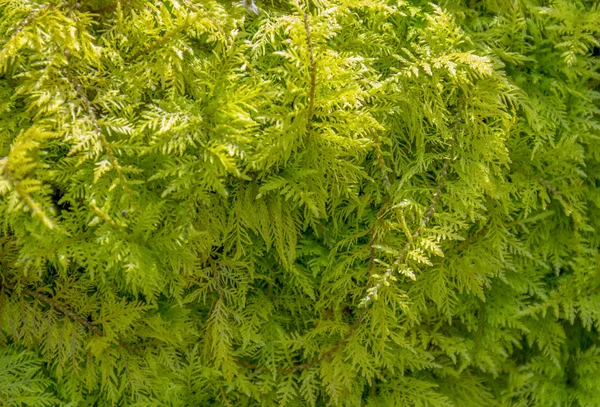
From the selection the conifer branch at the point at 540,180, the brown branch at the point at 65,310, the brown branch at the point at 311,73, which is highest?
the brown branch at the point at 311,73

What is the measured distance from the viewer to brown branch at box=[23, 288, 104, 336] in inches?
43.8

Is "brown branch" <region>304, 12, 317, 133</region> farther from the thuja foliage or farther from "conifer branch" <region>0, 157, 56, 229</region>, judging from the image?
"conifer branch" <region>0, 157, 56, 229</region>

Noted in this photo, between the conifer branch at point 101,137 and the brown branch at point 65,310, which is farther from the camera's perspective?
the brown branch at point 65,310

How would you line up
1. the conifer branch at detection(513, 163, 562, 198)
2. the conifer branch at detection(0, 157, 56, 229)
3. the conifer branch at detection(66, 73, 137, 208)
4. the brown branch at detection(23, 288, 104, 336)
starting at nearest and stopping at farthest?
the conifer branch at detection(0, 157, 56, 229) < the conifer branch at detection(66, 73, 137, 208) < the brown branch at detection(23, 288, 104, 336) < the conifer branch at detection(513, 163, 562, 198)

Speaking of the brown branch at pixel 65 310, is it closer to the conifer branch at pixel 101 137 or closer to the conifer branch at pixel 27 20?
the conifer branch at pixel 101 137

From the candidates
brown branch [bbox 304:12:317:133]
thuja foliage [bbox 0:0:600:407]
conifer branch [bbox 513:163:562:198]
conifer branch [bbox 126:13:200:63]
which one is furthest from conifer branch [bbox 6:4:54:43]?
conifer branch [bbox 513:163:562:198]

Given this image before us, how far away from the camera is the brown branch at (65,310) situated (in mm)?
1112

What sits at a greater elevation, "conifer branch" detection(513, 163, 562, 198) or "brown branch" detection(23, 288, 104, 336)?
"conifer branch" detection(513, 163, 562, 198)

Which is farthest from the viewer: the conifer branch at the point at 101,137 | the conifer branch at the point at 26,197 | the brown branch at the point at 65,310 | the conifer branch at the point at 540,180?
the conifer branch at the point at 540,180

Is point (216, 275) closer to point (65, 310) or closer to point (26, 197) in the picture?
point (65, 310)

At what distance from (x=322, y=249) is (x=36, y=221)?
607mm

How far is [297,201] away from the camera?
118cm

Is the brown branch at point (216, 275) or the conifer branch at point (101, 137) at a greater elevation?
the conifer branch at point (101, 137)

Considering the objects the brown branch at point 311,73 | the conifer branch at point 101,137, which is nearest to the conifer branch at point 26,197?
the conifer branch at point 101,137
